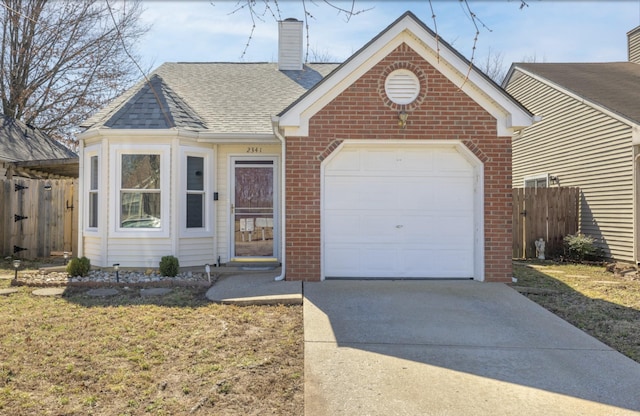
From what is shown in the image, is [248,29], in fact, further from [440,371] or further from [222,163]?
[222,163]

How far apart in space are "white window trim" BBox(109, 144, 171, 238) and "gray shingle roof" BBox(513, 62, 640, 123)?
10523mm

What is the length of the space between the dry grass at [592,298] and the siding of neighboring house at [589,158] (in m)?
1.16

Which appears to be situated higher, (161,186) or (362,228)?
(161,186)

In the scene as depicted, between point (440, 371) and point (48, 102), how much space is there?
22.5 meters

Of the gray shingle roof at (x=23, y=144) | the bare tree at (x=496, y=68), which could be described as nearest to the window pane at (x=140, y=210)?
the gray shingle roof at (x=23, y=144)

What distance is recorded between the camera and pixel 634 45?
15.7 metres

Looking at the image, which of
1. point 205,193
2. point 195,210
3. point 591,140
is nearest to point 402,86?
point 205,193

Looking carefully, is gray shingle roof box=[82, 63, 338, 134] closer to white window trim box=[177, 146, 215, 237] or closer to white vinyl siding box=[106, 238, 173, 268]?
white window trim box=[177, 146, 215, 237]

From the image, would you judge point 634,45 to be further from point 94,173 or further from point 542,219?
point 94,173

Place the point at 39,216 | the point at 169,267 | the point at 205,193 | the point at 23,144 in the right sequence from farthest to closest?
the point at 23,144, the point at 39,216, the point at 205,193, the point at 169,267

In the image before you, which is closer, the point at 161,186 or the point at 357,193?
the point at 357,193

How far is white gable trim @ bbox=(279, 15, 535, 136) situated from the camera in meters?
7.40

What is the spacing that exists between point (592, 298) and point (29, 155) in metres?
16.5

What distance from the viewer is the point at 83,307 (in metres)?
6.23
